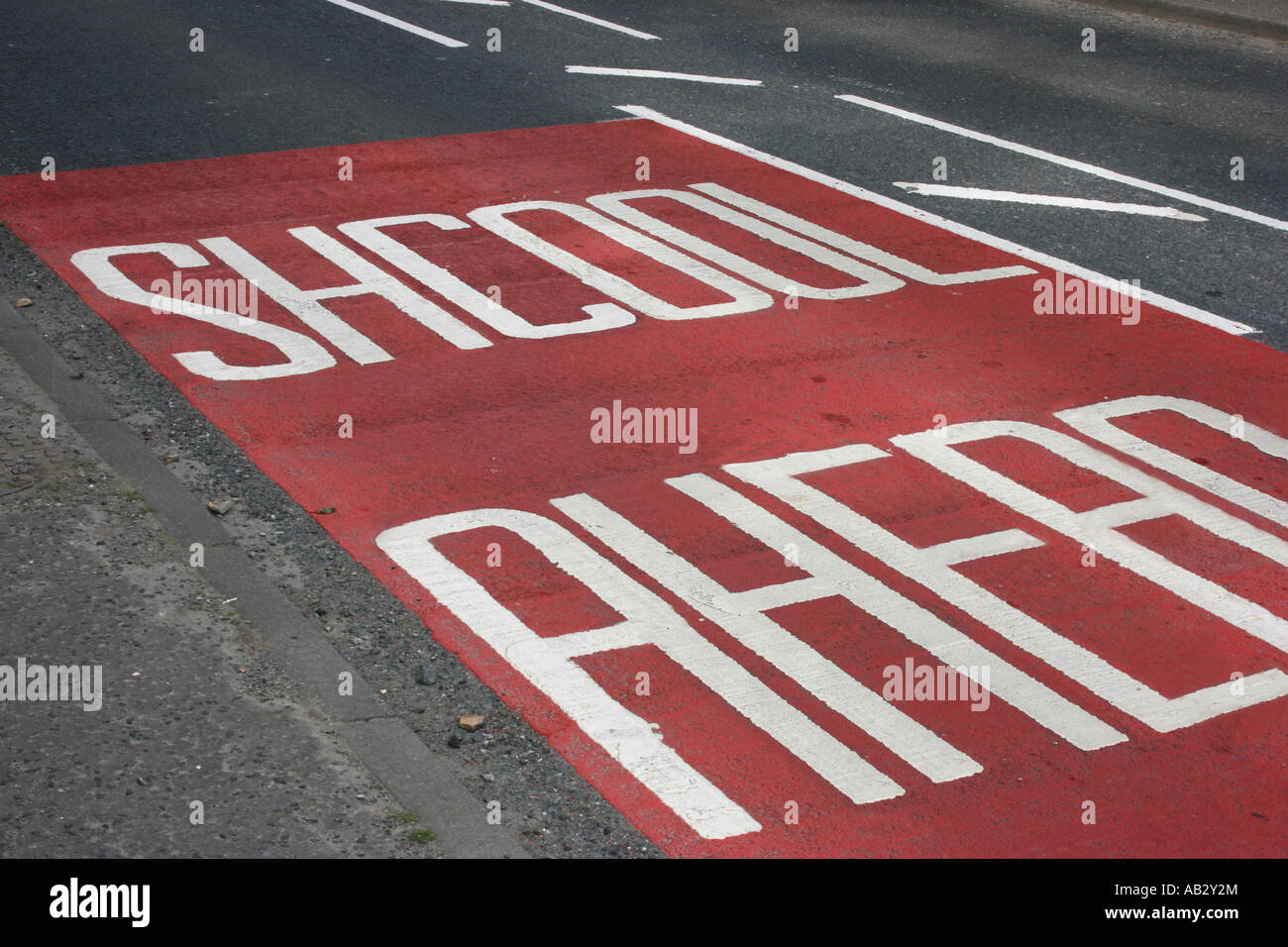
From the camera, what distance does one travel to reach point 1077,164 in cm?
1134

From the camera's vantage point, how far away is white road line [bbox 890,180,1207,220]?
407 inches

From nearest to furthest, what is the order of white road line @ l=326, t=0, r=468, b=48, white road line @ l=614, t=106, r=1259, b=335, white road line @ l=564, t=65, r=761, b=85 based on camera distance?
white road line @ l=614, t=106, r=1259, b=335 < white road line @ l=564, t=65, r=761, b=85 < white road line @ l=326, t=0, r=468, b=48

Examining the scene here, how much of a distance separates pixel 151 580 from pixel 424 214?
4.60m

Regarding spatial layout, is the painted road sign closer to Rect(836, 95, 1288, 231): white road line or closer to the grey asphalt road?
the grey asphalt road

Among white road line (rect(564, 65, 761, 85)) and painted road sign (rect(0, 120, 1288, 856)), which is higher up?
white road line (rect(564, 65, 761, 85))

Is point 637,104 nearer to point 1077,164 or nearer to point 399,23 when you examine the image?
point 1077,164

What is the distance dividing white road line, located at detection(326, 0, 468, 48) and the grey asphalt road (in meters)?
0.14

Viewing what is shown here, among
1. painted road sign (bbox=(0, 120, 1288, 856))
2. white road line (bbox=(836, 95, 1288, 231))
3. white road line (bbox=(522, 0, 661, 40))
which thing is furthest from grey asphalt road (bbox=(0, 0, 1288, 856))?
painted road sign (bbox=(0, 120, 1288, 856))

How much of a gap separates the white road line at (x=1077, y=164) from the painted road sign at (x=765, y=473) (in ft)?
6.10

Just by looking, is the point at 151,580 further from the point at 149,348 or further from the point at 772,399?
the point at 772,399

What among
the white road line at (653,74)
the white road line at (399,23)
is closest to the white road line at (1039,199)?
the white road line at (653,74)

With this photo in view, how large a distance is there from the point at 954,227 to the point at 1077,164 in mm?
1884

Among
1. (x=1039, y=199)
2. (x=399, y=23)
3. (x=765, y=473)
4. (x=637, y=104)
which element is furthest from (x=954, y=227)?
(x=399, y=23)
